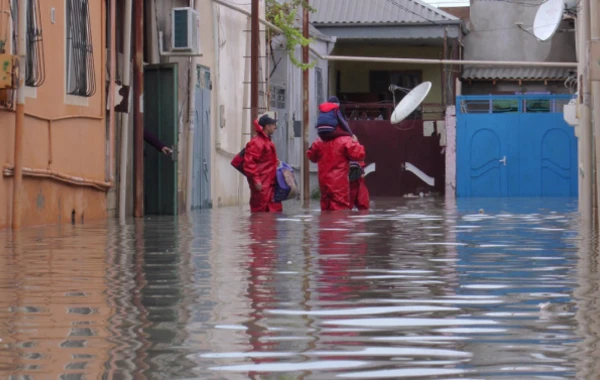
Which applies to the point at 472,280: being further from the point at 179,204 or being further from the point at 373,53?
the point at 373,53

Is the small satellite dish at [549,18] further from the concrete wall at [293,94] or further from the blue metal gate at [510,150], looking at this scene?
the concrete wall at [293,94]

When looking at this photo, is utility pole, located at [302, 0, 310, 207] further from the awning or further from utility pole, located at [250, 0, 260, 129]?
the awning

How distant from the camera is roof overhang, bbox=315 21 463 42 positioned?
3875 cm

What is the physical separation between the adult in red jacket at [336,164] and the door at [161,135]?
7.09ft

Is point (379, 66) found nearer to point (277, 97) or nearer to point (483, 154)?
point (483, 154)

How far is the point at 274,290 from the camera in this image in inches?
296

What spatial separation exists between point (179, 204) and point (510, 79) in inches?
746

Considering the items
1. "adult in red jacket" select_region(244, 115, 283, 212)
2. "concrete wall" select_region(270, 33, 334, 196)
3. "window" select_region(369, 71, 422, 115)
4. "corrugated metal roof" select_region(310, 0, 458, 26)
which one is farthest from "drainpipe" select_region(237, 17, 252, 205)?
"window" select_region(369, 71, 422, 115)

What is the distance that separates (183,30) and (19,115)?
7.47 m

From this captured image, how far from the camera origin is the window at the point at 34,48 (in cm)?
1551

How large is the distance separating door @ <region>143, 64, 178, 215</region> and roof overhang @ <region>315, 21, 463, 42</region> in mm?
18083

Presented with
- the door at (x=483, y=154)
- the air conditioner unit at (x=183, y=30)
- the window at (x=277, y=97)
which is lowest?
the door at (x=483, y=154)

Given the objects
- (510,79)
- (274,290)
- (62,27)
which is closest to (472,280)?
(274,290)

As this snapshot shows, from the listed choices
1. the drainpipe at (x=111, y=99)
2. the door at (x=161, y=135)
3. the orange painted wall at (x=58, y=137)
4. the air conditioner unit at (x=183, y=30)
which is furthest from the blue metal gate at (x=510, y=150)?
the orange painted wall at (x=58, y=137)
